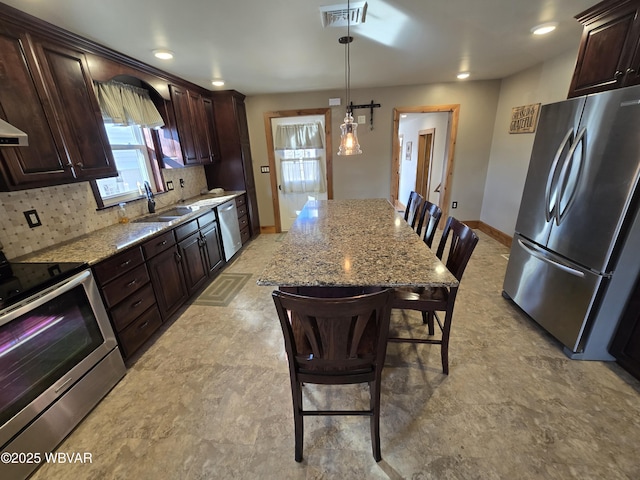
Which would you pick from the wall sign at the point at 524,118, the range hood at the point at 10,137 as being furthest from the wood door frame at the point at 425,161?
the range hood at the point at 10,137

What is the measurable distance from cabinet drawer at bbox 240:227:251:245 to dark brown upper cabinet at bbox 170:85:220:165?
1.16 metres

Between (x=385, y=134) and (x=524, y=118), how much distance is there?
184cm

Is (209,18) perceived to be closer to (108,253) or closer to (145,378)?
(108,253)

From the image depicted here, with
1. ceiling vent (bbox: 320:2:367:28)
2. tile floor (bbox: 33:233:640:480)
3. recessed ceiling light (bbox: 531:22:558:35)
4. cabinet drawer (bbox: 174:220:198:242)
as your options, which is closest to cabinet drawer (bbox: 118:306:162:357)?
tile floor (bbox: 33:233:640:480)

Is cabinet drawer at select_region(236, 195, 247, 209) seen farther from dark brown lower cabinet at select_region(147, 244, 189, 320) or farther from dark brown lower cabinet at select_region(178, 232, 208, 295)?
dark brown lower cabinet at select_region(147, 244, 189, 320)

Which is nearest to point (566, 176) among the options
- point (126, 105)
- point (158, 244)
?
point (158, 244)

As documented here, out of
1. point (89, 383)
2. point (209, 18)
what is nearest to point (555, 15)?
point (209, 18)

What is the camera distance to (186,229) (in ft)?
8.79

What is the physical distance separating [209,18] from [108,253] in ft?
5.74

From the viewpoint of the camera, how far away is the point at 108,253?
1773 millimetres

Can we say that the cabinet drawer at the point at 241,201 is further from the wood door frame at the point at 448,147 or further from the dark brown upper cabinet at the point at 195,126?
the wood door frame at the point at 448,147

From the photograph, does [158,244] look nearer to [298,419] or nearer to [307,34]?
[298,419]

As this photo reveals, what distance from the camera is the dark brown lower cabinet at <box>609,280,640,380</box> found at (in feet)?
5.34

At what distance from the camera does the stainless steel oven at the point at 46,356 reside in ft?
4.04
